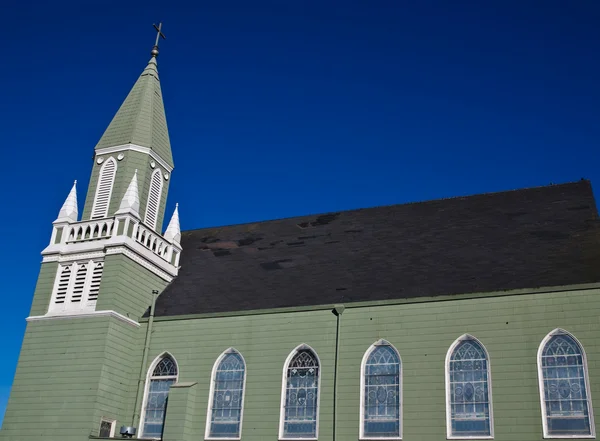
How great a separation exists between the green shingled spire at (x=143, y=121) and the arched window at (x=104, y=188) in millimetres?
969

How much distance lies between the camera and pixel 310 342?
22.5 m

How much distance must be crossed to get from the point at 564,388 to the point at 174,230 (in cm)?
1631

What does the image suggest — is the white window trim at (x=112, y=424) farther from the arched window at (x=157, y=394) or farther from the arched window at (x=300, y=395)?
the arched window at (x=300, y=395)

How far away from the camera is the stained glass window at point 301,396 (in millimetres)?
21391

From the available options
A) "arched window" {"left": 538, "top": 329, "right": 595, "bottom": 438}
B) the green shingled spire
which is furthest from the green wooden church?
the green shingled spire

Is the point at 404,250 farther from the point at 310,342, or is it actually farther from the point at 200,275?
the point at 200,275

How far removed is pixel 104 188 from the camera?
1133 inches

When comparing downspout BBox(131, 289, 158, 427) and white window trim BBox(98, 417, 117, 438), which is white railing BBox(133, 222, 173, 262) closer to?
downspout BBox(131, 289, 158, 427)

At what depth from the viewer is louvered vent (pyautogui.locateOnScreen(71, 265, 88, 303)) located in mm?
25781

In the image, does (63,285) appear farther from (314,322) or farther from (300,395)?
(300,395)

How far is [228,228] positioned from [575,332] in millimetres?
16111

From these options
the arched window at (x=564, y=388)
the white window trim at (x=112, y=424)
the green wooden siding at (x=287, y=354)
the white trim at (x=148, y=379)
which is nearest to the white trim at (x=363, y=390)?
the green wooden siding at (x=287, y=354)

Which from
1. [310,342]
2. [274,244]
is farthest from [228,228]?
[310,342]

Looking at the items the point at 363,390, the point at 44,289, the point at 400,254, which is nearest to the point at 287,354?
the point at 363,390
